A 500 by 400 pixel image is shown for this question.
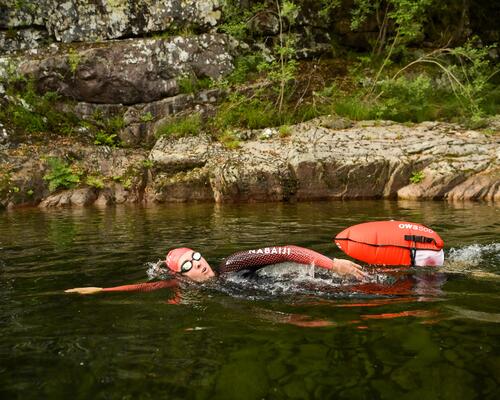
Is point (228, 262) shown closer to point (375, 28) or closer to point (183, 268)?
point (183, 268)

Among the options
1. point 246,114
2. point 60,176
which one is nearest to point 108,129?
point 60,176

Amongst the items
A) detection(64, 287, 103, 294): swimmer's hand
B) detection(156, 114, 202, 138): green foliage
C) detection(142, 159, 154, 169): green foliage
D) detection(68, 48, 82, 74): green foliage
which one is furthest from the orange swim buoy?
detection(68, 48, 82, 74): green foliage

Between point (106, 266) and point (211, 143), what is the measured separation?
865 centimetres

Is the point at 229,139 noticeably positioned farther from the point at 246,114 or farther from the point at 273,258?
the point at 273,258

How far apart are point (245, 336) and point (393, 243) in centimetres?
237

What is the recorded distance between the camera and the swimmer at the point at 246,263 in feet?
15.9

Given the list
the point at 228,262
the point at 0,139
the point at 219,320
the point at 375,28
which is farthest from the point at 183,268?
the point at 375,28

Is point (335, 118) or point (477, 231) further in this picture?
point (335, 118)

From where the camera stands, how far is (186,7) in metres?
16.9

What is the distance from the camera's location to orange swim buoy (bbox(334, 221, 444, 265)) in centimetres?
508

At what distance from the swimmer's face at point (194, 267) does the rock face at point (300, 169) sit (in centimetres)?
759

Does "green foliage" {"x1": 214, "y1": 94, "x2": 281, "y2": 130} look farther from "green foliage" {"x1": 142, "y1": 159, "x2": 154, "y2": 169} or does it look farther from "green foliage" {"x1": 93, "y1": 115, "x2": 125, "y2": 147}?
"green foliage" {"x1": 93, "y1": 115, "x2": 125, "y2": 147}

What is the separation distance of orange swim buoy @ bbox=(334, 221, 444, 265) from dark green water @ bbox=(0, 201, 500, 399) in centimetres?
28

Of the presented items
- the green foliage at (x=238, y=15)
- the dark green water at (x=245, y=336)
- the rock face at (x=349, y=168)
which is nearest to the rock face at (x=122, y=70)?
the green foliage at (x=238, y=15)
